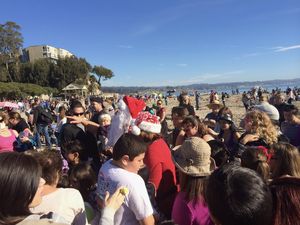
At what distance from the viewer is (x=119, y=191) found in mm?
2016

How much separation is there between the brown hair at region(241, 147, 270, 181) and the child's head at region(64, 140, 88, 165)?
213cm

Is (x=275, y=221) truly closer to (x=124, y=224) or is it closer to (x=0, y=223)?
(x=124, y=224)

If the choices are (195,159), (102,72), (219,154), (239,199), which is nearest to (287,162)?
(219,154)

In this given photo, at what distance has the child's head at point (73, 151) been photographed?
384cm

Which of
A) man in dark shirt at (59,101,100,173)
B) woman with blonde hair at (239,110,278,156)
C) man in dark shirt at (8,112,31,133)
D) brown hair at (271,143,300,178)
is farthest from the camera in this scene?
man in dark shirt at (8,112,31,133)

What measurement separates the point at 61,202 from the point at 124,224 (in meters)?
0.52

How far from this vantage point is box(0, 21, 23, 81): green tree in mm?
58688

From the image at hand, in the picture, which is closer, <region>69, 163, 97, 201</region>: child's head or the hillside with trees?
<region>69, 163, 97, 201</region>: child's head

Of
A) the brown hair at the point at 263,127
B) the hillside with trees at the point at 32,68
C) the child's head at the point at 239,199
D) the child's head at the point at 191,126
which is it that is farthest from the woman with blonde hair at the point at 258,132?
the hillside with trees at the point at 32,68

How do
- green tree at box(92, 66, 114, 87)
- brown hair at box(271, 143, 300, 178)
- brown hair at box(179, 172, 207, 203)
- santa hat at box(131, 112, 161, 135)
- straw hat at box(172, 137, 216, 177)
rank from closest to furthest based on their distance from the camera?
brown hair at box(179, 172, 207, 203) → straw hat at box(172, 137, 216, 177) → brown hair at box(271, 143, 300, 178) → santa hat at box(131, 112, 161, 135) → green tree at box(92, 66, 114, 87)

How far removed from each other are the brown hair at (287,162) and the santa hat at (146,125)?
132 centimetres

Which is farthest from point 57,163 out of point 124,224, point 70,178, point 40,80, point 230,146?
point 40,80

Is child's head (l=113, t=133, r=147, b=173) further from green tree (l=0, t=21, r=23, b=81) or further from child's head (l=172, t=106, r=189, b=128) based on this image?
green tree (l=0, t=21, r=23, b=81)

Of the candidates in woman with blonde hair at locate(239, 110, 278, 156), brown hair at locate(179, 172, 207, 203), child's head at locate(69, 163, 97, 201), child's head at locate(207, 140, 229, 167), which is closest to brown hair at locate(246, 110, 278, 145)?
woman with blonde hair at locate(239, 110, 278, 156)
